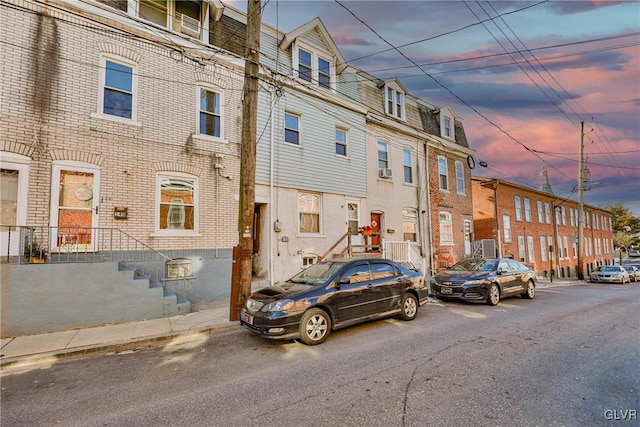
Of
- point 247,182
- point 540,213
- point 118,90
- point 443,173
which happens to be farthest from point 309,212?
point 540,213

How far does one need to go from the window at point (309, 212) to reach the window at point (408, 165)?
6.25m

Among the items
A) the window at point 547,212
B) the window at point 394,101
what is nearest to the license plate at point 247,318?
the window at point 394,101

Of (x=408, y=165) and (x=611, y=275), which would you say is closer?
(x=408, y=165)

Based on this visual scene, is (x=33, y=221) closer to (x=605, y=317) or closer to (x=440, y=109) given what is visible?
(x=605, y=317)

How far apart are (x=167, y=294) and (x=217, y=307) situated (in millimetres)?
1430

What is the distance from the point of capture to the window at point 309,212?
12500mm

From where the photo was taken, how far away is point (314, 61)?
13266 millimetres

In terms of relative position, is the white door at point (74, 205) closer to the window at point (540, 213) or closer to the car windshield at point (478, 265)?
the car windshield at point (478, 265)

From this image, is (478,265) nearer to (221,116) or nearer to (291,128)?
(291,128)

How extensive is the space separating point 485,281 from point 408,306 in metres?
3.57

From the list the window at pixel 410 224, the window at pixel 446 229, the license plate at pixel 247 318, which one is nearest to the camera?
the license plate at pixel 247 318

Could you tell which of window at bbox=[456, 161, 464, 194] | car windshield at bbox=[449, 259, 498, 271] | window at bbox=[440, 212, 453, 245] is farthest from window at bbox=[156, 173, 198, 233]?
window at bbox=[456, 161, 464, 194]

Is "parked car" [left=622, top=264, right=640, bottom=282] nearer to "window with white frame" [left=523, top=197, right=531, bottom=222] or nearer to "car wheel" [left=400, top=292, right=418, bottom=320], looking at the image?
"window with white frame" [left=523, top=197, right=531, bottom=222]

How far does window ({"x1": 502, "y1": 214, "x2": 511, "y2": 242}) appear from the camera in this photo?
76.9 feet
